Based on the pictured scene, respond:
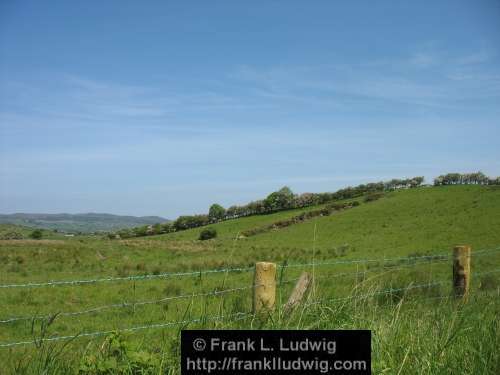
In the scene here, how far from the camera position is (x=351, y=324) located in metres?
4.41

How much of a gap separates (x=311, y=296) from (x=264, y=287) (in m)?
0.53

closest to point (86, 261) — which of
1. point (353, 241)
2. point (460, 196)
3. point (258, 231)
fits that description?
point (353, 241)

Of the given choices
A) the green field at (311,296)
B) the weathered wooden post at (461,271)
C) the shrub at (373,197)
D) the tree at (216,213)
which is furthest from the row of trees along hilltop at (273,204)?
the weathered wooden post at (461,271)

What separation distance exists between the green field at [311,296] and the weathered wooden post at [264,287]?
0.23m

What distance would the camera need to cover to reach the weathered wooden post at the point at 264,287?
499cm

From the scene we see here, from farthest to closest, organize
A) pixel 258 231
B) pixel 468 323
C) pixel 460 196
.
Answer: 1. pixel 258 231
2. pixel 460 196
3. pixel 468 323

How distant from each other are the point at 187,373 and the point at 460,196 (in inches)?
2142

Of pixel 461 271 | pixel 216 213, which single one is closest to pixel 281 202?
pixel 216 213

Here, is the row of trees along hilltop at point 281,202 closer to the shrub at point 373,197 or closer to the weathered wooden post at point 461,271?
the shrub at point 373,197

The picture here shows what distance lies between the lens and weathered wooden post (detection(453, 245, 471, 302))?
27.4 feet

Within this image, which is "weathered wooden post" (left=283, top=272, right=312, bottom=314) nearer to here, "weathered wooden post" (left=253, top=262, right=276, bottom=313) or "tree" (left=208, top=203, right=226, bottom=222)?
"weathered wooden post" (left=253, top=262, right=276, bottom=313)

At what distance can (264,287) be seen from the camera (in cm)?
511

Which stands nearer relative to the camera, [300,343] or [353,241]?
[300,343]

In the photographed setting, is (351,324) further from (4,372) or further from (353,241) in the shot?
(353,241)
